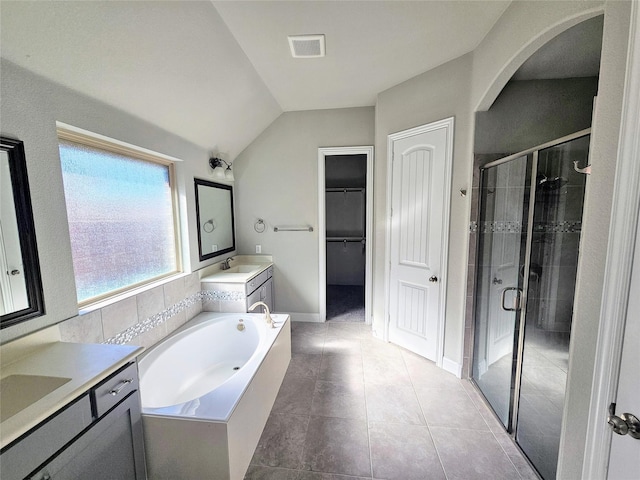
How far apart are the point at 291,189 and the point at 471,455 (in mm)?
3031

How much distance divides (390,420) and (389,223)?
179 cm

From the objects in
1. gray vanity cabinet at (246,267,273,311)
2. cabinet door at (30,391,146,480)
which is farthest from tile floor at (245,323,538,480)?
gray vanity cabinet at (246,267,273,311)

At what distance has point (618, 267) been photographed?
75 centimetres

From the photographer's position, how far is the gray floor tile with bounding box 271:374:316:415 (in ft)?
6.41

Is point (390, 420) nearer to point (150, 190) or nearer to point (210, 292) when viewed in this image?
point (210, 292)

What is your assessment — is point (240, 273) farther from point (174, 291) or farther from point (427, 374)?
point (427, 374)

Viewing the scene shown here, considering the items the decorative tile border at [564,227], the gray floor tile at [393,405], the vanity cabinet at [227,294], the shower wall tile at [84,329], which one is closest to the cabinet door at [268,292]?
the vanity cabinet at [227,294]

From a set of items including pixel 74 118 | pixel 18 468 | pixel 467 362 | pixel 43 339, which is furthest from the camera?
pixel 467 362

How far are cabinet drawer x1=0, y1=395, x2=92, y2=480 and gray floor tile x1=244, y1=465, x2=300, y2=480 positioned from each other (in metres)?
0.93

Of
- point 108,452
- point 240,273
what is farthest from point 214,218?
point 108,452

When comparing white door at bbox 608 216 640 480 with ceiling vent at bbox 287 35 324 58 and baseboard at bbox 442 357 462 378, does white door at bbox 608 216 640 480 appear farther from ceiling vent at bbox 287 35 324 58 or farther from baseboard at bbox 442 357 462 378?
ceiling vent at bbox 287 35 324 58

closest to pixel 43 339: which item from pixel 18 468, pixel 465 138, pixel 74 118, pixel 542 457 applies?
pixel 18 468

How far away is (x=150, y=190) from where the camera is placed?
2.25 metres

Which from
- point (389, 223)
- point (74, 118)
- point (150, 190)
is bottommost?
point (389, 223)
